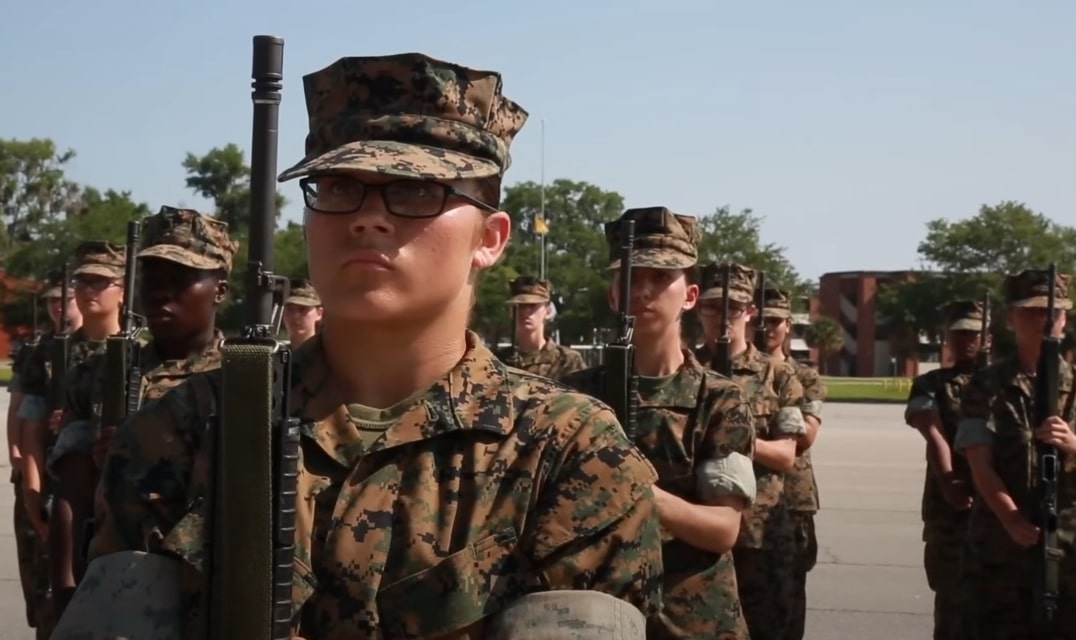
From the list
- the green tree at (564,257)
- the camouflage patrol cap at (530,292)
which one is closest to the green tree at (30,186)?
the green tree at (564,257)

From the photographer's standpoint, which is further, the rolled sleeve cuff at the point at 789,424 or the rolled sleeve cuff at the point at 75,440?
the rolled sleeve cuff at the point at 789,424

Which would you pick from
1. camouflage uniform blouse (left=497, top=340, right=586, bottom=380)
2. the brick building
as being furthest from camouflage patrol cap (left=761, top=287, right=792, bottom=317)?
the brick building

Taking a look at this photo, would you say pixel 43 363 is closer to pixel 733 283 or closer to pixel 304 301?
pixel 304 301

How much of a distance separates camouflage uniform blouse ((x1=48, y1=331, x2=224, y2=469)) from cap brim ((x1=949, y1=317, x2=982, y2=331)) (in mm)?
5894

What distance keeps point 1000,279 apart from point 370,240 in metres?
55.6

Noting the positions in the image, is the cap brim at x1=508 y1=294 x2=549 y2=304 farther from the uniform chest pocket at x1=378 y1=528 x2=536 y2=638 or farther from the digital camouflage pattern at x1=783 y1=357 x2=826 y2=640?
the uniform chest pocket at x1=378 y1=528 x2=536 y2=638

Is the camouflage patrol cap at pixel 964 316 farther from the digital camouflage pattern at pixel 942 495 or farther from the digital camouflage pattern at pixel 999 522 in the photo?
the digital camouflage pattern at pixel 999 522

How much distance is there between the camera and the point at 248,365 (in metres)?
2.07

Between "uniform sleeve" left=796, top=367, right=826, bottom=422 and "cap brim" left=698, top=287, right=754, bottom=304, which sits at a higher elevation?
"cap brim" left=698, top=287, right=754, bottom=304

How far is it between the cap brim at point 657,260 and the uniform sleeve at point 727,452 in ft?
1.72

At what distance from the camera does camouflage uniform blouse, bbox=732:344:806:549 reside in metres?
6.19

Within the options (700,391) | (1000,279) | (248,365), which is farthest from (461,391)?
(1000,279)

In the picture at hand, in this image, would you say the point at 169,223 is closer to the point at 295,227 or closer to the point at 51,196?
the point at 295,227

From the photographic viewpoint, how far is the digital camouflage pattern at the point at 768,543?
595 cm
